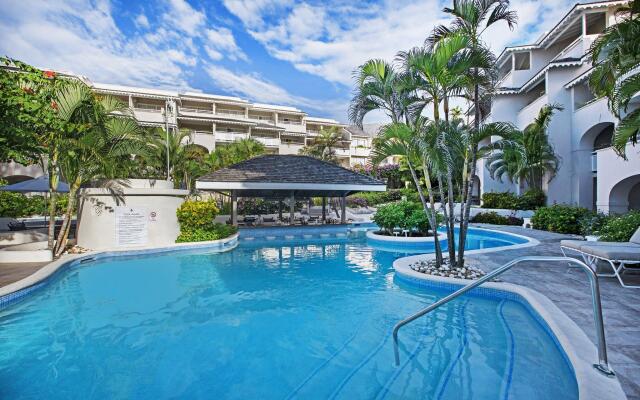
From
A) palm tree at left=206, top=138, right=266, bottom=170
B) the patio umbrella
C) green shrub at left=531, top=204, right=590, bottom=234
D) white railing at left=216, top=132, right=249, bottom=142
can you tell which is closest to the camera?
the patio umbrella

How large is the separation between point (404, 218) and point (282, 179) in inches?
278

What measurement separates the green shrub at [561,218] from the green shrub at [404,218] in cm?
608

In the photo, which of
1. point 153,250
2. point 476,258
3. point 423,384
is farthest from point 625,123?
point 153,250

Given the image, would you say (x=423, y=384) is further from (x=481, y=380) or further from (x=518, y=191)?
(x=518, y=191)

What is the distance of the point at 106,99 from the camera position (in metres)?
12.0

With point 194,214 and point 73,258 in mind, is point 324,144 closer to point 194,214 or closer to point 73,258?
point 194,214

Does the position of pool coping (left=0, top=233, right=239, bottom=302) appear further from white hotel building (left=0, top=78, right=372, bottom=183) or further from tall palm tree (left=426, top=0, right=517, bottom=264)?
white hotel building (left=0, top=78, right=372, bottom=183)

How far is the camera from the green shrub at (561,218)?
14969 mm

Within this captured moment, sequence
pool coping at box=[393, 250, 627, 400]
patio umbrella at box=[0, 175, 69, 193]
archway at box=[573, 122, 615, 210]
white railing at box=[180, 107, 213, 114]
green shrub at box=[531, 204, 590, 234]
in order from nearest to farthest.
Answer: pool coping at box=[393, 250, 627, 400] < patio umbrella at box=[0, 175, 69, 193] < green shrub at box=[531, 204, 590, 234] < archway at box=[573, 122, 615, 210] < white railing at box=[180, 107, 213, 114]

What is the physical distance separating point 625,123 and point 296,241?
13.3 metres

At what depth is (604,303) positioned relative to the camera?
17.6ft

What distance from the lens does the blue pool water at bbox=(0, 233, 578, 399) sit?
402 cm

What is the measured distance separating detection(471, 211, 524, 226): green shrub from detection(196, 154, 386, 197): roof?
679 cm

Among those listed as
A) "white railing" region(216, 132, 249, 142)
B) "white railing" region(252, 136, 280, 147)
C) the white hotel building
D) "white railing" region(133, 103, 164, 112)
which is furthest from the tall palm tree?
"white railing" region(133, 103, 164, 112)
